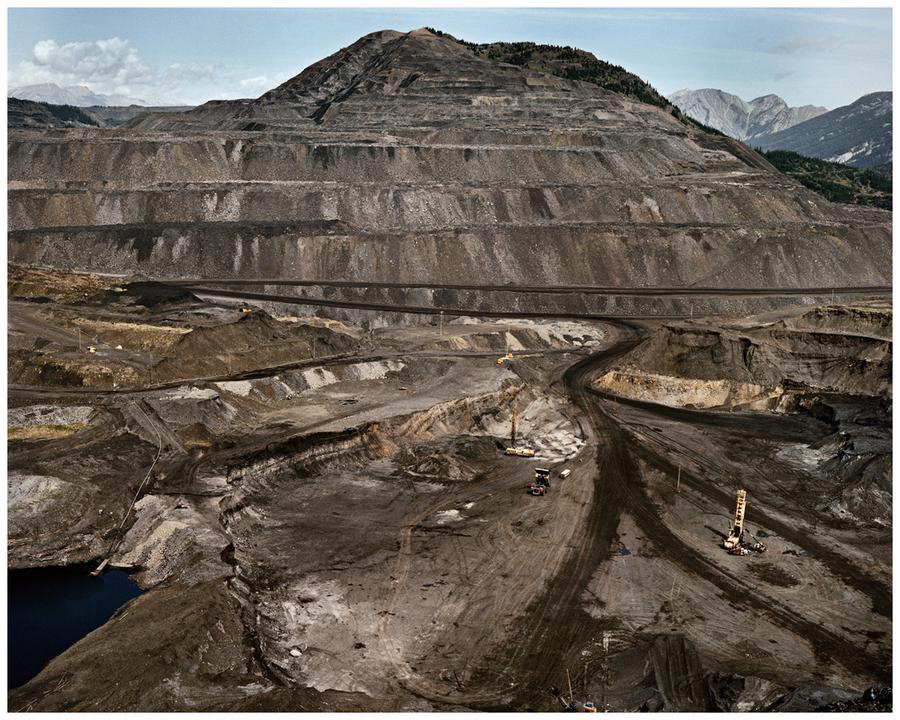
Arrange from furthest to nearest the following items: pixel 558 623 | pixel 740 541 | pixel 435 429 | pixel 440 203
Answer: pixel 440 203 < pixel 435 429 < pixel 740 541 < pixel 558 623

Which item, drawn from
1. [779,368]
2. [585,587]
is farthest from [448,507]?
[779,368]

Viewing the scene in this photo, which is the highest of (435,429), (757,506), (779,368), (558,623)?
(779,368)

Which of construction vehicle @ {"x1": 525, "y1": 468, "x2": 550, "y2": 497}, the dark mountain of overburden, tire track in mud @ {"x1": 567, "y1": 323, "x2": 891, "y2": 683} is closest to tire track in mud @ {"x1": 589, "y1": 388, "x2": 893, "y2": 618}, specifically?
tire track in mud @ {"x1": 567, "y1": 323, "x2": 891, "y2": 683}

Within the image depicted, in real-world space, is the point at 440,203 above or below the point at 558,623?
above

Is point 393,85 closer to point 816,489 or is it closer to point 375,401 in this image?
point 375,401

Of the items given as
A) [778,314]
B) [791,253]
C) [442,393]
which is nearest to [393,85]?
[791,253]

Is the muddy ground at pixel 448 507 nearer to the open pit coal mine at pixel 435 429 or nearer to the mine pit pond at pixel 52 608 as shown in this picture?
the open pit coal mine at pixel 435 429

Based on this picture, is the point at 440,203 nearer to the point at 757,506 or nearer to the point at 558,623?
the point at 757,506
